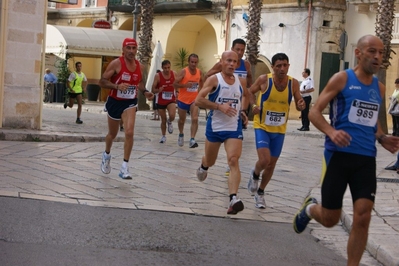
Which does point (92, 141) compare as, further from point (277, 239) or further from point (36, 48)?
point (277, 239)

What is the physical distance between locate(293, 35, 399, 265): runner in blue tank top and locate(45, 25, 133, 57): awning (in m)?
30.2

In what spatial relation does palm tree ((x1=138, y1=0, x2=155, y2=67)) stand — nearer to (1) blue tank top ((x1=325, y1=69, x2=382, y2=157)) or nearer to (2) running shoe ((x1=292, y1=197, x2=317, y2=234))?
(2) running shoe ((x1=292, y1=197, x2=317, y2=234))

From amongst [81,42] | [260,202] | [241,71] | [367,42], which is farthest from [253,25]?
[367,42]

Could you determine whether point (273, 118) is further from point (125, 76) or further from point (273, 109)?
point (125, 76)

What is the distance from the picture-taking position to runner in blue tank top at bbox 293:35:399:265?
20.3 ft

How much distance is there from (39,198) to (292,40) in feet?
82.9

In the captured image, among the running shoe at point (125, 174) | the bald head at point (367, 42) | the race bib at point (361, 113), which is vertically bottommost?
the running shoe at point (125, 174)

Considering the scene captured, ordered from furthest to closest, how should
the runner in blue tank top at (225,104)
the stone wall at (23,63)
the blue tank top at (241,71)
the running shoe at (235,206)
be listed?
1. the stone wall at (23,63)
2. the blue tank top at (241,71)
3. the runner in blue tank top at (225,104)
4. the running shoe at (235,206)

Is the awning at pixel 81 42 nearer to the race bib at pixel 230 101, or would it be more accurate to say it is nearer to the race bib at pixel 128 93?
the race bib at pixel 128 93

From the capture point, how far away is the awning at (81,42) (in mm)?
35938

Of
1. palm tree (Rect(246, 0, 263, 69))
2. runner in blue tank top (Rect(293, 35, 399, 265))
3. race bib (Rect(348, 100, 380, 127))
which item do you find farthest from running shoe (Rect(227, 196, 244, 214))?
palm tree (Rect(246, 0, 263, 69))

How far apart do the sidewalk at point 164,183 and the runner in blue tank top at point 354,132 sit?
0.98m

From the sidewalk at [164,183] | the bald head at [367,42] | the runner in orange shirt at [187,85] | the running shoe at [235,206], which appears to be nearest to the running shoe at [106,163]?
the sidewalk at [164,183]

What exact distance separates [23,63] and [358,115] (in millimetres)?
11310
